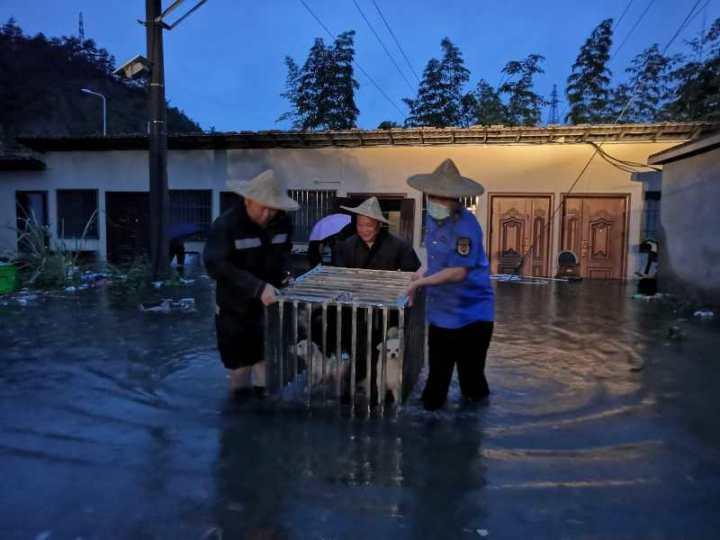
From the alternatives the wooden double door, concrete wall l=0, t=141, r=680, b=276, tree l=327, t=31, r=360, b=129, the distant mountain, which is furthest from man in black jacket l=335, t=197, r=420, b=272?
the distant mountain

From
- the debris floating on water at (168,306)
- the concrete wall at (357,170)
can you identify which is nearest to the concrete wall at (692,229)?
the concrete wall at (357,170)

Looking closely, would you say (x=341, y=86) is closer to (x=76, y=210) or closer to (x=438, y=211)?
(x=76, y=210)

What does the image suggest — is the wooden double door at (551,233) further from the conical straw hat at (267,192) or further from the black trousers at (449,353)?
the conical straw hat at (267,192)

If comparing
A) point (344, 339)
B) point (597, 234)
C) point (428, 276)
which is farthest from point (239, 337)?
point (597, 234)

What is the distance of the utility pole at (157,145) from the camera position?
988 centimetres

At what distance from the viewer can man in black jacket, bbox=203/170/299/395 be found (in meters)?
3.55

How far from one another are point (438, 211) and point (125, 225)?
13460 mm

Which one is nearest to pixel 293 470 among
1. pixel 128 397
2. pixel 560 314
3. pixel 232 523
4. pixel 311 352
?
pixel 232 523

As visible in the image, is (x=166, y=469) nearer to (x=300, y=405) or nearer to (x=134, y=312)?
(x=300, y=405)

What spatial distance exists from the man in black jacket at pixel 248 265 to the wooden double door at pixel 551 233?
9774mm

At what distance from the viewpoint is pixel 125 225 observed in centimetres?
1512

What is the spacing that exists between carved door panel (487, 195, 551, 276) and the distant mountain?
2624cm

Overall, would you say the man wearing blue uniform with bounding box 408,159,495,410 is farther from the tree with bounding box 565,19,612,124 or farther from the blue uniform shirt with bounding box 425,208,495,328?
the tree with bounding box 565,19,612,124

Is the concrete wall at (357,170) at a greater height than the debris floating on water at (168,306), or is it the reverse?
the concrete wall at (357,170)
